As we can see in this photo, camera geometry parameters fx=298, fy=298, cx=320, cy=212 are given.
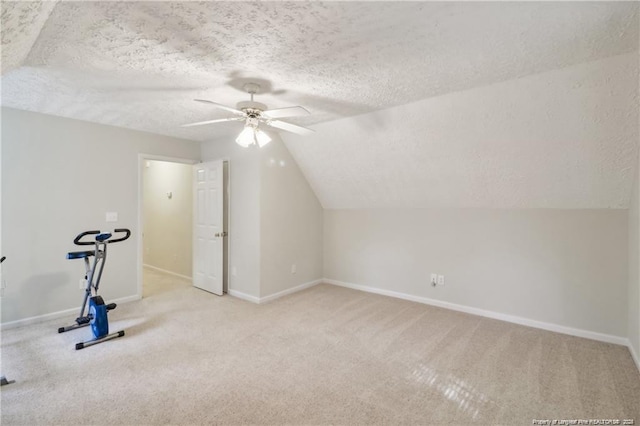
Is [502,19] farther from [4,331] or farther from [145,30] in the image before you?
[4,331]

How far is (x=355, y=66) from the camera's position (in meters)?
2.24

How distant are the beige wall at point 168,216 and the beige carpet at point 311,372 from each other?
6.33ft

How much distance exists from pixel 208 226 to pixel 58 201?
178cm

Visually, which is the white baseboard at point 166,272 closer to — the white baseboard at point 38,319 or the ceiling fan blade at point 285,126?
the white baseboard at point 38,319

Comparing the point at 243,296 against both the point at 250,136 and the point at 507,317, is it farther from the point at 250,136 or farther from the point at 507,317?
the point at 507,317

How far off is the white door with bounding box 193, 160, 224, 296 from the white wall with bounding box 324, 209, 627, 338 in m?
2.05

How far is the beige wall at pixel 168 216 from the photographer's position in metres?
5.33

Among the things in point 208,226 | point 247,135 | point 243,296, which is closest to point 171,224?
point 208,226

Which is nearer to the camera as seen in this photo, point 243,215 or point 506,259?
point 506,259

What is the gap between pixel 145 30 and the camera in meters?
1.79

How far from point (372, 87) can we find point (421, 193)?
6.13 feet

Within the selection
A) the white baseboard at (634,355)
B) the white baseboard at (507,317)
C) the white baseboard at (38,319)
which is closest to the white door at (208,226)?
the white baseboard at (38,319)

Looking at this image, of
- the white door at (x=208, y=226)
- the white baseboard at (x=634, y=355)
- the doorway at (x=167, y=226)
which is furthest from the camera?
the doorway at (x=167, y=226)

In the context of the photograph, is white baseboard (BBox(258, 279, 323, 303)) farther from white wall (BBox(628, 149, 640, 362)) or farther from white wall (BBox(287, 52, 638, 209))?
white wall (BBox(628, 149, 640, 362))
